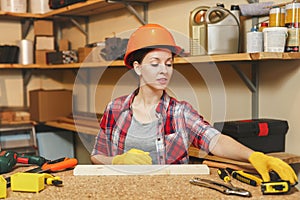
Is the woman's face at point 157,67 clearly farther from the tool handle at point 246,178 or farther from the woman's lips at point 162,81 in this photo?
the tool handle at point 246,178

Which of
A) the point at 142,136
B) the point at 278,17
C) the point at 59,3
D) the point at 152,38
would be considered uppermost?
the point at 59,3

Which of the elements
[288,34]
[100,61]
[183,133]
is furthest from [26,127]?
[288,34]

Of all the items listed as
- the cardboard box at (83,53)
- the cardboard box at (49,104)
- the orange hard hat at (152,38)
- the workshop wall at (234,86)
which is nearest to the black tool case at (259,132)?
the workshop wall at (234,86)

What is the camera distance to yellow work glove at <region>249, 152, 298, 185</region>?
1159 mm

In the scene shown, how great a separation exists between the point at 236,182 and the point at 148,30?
58 centimetres

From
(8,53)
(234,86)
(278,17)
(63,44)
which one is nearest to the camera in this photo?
(278,17)

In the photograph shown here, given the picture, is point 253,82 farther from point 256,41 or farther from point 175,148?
point 175,148

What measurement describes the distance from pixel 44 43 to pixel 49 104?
51 cm

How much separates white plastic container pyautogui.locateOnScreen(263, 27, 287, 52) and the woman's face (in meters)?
0.48

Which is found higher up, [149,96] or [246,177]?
[149,96]

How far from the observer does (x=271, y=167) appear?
1.20 meters

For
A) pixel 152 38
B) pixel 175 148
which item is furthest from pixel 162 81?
pixel 175 148

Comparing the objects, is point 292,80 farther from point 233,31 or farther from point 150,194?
point 150,194

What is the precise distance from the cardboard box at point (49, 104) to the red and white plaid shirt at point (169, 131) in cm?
164
